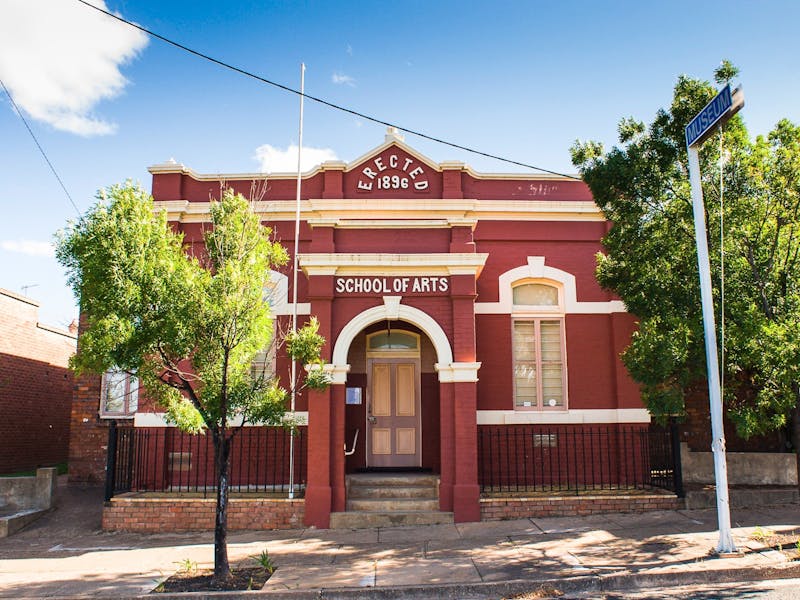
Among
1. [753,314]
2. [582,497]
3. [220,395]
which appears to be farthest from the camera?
[582,497]

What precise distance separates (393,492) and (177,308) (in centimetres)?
519

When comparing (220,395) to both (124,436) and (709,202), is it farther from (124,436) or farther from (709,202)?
(709,202)

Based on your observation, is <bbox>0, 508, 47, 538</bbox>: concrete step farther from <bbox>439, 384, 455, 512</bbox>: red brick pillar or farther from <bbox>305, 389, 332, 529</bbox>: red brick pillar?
<bbox>439, 384, 455, 512</bbox>: red brick pillar

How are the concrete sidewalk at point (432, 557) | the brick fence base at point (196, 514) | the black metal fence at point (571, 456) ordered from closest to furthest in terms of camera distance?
the concrete sidewalk at point (432, 557), the brick fence base at point (196, 514), the black metal fence at point (571, 456)

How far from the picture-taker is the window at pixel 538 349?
12516 mm

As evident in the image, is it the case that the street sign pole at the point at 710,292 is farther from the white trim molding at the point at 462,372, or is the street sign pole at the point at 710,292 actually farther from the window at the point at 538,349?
the window at the point at 538,349

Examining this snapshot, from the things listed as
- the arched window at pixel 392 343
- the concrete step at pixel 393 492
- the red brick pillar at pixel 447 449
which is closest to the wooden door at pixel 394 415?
the arched window at pixel 392 343

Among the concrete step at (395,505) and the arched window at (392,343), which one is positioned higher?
the arched window at (392,343)

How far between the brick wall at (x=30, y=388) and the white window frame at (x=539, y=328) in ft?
39.6

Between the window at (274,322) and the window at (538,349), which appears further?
the window at (538,349)

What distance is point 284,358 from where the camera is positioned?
40.5 feet

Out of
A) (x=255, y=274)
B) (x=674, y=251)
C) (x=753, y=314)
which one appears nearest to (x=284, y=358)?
(x=255, y=274)

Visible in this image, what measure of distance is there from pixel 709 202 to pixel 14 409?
1594cm

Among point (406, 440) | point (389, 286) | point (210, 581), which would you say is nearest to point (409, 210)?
point (389, 286)
